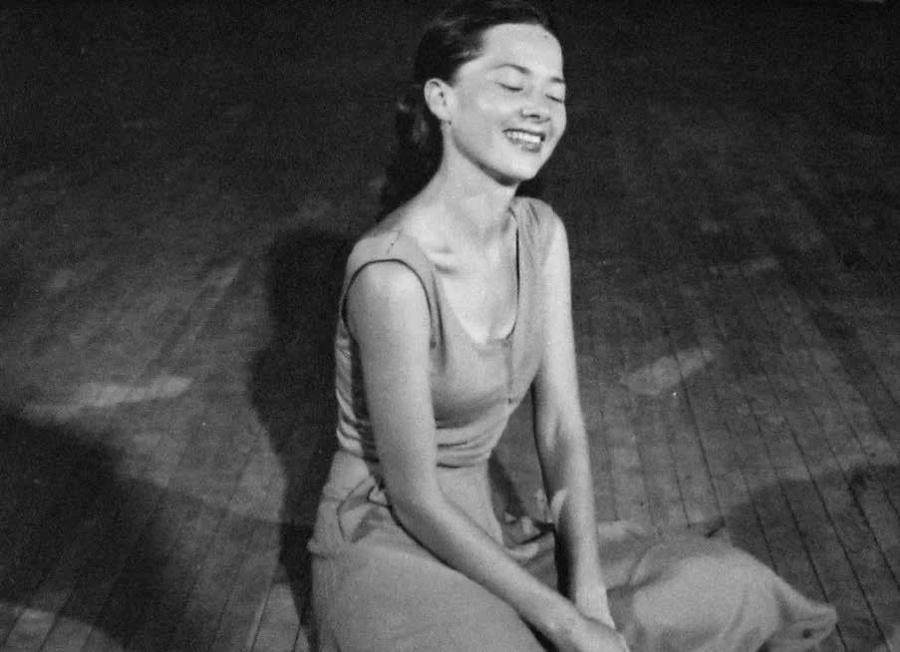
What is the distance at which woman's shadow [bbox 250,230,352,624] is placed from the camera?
8.93ft

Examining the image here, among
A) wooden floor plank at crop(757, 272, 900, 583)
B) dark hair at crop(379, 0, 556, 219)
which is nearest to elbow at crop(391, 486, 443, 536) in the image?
dark hair at crop(379, 0, 556, 219)

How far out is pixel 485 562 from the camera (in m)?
1.61

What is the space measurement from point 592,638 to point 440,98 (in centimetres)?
89

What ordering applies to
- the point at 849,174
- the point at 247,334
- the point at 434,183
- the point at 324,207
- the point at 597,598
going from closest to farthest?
the point at 597,598 < the point at 434,183 < the point at 247,334 < the point at 324,207 < the point at 849,174

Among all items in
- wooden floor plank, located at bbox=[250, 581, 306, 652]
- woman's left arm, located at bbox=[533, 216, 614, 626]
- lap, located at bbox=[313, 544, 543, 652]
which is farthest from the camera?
wooden floor plank, located at bbox=[250, 581, 306, 652]

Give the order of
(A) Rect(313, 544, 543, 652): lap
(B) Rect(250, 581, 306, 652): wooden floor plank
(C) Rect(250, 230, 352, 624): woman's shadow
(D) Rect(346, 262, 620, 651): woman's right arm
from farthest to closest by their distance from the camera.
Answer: (C) Rect(250, 230, 352, 624): woman's shadow → (B) Rect(250, 581, 306, 652): wooden floor plank → (D) Rect(346, 262, 620, 651): woman's right arm → (A) Rect(313, 544, 543, 652): lap

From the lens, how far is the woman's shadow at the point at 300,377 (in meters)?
2.72

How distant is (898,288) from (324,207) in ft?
8.39

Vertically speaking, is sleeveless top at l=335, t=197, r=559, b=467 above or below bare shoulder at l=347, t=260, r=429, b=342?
below

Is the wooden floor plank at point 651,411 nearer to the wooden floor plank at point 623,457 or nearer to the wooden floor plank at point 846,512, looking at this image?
the wooden floor plank at point 623,457

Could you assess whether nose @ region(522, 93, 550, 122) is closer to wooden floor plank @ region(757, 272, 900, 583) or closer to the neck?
the neck

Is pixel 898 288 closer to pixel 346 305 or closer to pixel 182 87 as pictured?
pixel 346 305

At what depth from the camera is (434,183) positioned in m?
1.79

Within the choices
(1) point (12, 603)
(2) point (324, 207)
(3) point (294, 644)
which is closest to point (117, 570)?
(1) point (12, 603)
